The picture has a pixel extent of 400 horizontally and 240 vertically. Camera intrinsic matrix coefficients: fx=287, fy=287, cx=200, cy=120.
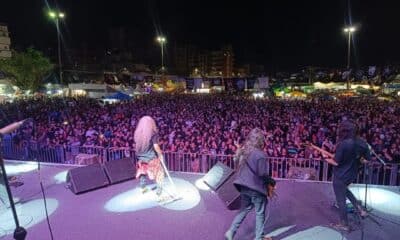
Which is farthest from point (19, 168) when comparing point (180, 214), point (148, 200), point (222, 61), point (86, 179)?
point (222, 61)

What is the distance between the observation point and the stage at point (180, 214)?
420 cm

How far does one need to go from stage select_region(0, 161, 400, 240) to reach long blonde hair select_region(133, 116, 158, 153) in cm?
107

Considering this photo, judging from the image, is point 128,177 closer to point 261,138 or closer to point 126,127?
point 261,138

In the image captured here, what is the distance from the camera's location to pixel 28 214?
16.0 feet

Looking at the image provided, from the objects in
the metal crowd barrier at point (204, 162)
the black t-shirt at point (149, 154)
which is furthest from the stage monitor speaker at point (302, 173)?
the black t-shirt at point (149, 154)

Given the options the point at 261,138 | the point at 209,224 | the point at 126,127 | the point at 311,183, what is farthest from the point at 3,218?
the point at 126,127

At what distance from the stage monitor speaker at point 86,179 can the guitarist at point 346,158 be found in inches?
175

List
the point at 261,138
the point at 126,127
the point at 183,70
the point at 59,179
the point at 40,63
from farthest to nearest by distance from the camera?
the point at 183,70 < the point at 40,63 < the point at 126,127 < the point at 59,179 < the point at 261,138

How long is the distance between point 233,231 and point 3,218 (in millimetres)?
3868

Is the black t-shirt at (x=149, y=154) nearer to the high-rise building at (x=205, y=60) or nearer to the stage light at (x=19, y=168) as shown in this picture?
the stage light at (x=19, y=168)

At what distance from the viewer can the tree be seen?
111ft

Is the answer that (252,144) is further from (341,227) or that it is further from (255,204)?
(341,227)

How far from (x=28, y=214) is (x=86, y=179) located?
1228mm

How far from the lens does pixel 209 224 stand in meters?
4.45
